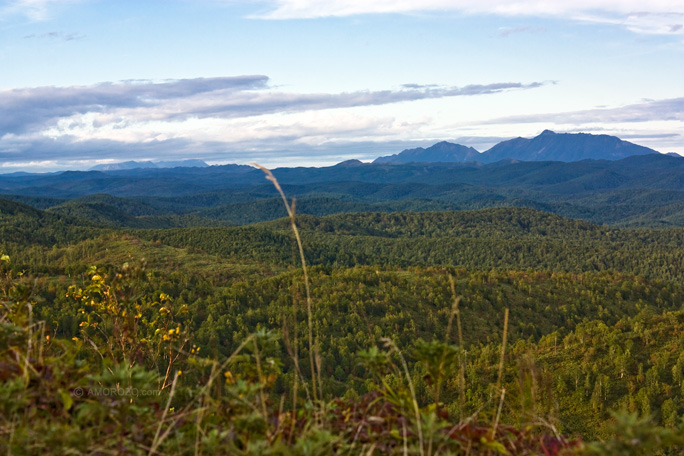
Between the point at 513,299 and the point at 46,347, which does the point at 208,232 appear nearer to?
the point at 513,299

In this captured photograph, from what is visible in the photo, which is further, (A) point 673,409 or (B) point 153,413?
(A) point 673,409

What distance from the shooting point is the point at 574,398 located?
2830cm

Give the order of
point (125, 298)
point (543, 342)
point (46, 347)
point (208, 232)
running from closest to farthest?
1. point (46, 347)
2. point (125, 298)
3. point (543, 342)
4. point (208, 232)

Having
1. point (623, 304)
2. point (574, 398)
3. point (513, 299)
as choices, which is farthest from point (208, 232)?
point (574, 398)

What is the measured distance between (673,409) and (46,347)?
92.3 ft

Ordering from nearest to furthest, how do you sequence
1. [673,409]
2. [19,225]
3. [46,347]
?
[46,347], [673,409], [19,225]

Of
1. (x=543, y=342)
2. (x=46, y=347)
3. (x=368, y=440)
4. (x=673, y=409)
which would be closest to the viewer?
(x=368, y=440)

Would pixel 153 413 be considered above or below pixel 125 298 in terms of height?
below

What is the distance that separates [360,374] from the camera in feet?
162

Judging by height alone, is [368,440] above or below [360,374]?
above

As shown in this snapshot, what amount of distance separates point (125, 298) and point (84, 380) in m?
4.06

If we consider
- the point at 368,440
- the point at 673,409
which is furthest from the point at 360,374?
the point at 368,440

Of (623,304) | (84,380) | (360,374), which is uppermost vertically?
(84,380)

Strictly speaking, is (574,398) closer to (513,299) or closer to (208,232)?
(513,299)
